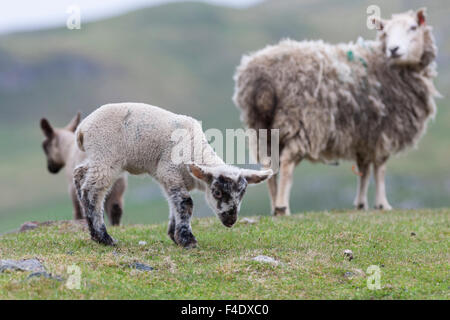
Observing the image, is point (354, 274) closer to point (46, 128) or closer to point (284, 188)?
point (284, 188)

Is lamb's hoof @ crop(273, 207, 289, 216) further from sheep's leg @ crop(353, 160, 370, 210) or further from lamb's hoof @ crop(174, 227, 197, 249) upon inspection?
lamb's hoof @ crop(174, 227, 197, 249)

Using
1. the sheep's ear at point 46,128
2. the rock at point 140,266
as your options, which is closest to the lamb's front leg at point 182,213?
the rock at point 140,266

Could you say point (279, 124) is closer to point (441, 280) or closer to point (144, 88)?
point (441, 280)

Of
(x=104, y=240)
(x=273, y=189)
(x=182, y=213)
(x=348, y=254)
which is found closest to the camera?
(x=348, y=254)

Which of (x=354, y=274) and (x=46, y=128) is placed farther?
(x=46, y=128)

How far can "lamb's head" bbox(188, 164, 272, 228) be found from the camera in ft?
29.1

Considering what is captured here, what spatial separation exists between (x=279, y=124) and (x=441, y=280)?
5993mm

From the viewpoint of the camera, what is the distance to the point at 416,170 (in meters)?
130

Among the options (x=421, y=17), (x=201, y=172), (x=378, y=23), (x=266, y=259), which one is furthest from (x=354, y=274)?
(x=421, y=17)

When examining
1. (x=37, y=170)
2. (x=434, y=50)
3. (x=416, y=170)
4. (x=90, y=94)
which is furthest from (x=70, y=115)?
(x=434, y=50)

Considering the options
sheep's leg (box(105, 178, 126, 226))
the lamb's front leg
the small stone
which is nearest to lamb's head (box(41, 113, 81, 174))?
sheep's leg (box(105, 178, 126, 226))

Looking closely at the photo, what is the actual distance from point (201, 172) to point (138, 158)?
107 centimetres

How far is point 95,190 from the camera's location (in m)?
9.39

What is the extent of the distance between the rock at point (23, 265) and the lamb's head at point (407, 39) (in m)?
9.65
